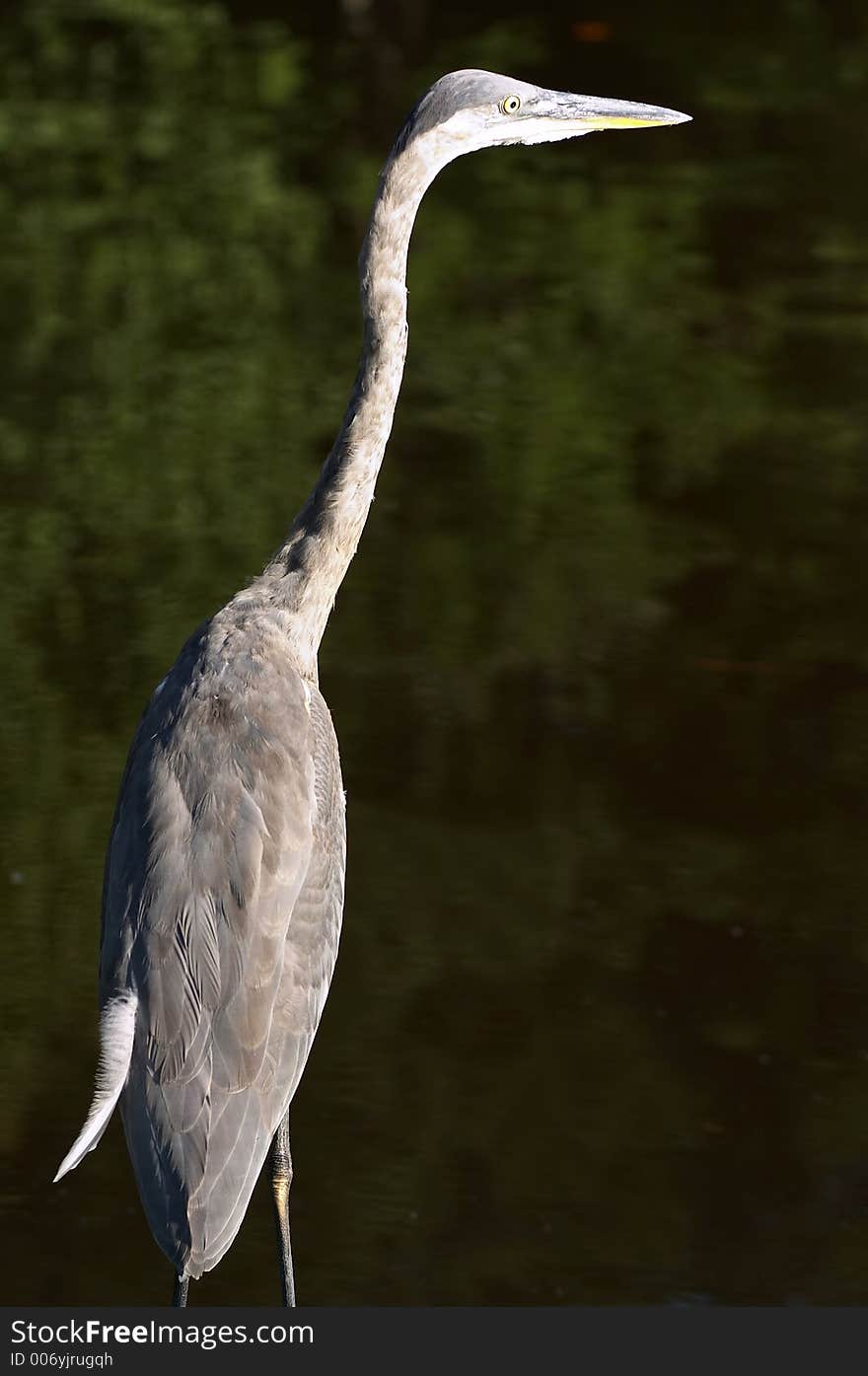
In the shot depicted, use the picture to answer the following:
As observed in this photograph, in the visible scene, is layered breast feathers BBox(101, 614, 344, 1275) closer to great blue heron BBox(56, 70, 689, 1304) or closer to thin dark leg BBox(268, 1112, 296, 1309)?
great blue heron BBox(56, 70, 689, 1304)

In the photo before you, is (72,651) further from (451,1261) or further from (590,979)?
(451,1261)

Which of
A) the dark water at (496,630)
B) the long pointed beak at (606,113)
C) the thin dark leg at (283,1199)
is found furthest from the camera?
the dark water at (496,630)

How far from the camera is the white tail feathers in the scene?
A: 134 inches

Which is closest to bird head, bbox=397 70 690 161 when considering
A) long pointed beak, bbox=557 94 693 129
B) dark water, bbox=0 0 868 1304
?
long pointed beak, bbox=557 94 693 129

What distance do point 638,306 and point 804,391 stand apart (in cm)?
104

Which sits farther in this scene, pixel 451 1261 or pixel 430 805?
pixel 430 805

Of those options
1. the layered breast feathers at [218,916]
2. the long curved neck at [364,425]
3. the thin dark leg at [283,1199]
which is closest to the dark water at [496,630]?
the thin dark leg at [283,1199]

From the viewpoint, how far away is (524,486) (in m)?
7.74

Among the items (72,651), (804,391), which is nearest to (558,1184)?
(72,651)

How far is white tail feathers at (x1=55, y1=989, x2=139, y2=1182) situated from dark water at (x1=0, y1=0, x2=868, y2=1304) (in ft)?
2.64

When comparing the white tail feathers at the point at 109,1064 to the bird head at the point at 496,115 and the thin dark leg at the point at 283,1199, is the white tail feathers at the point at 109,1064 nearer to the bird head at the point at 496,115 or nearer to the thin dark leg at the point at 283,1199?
the thin dark leg at the point at 283,1199

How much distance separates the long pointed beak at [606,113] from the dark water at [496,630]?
6.51ft

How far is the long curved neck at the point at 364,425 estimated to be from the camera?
4125 millimetres

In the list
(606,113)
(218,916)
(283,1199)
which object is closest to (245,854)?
(218,916)
